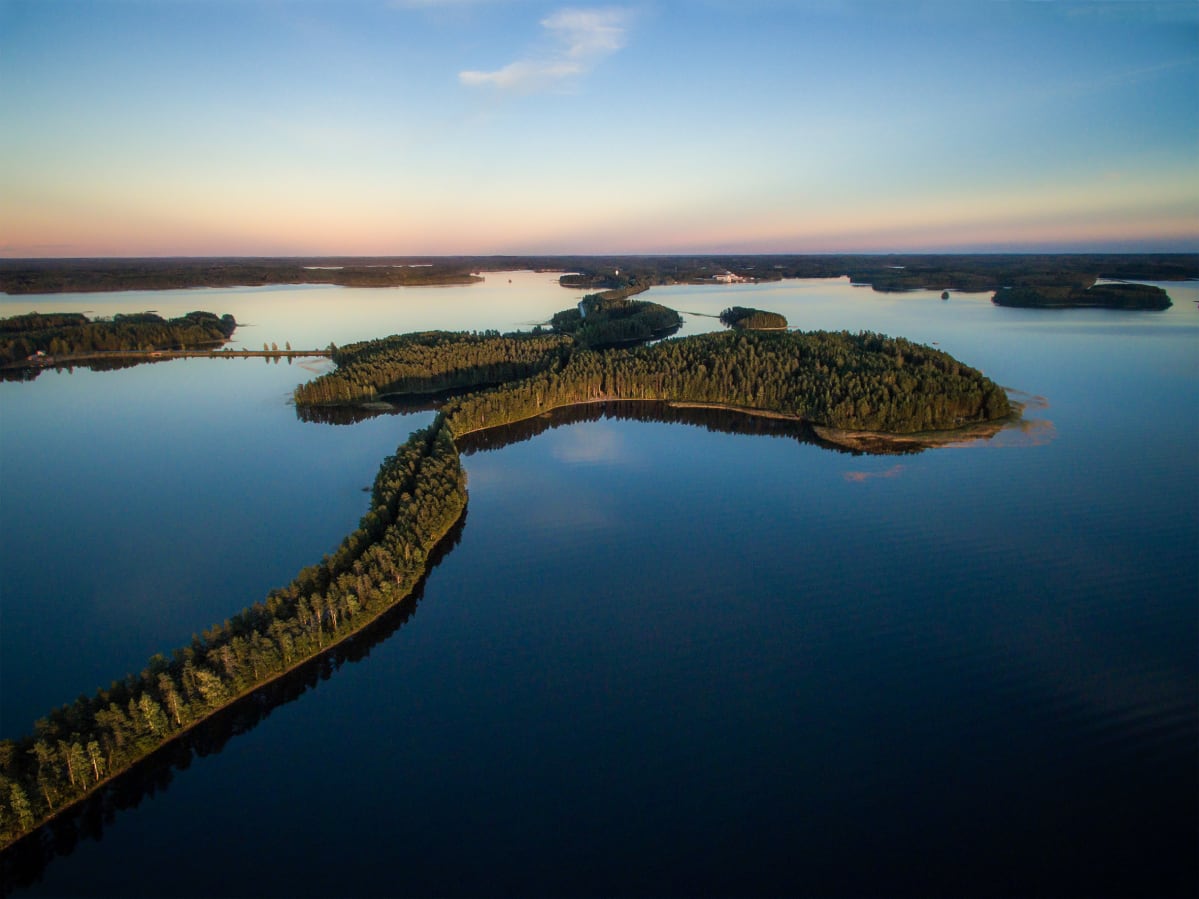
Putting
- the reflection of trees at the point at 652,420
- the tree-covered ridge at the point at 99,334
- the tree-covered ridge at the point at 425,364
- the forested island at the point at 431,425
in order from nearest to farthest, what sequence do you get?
the forested island at the point at 431,425, the reflection of trees at the point at 652,420, the tree-covered ridge at the point at 425,364, the tree-covered ridge at the point at 99,334

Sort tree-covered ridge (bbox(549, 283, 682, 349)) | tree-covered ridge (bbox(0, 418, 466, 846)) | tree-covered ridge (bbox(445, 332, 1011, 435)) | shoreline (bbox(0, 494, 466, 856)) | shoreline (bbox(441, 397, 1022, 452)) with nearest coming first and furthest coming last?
shoreline (bbox(0, 494, 466, 856)) < tree-covered ridge (bbox(0, 418, 466, 846)) < shoreline (bbox(441, 397, 1022, 452)) < tree-covered ridge (bbox(445, 332, 1011, 435)) < tree-covered ridge (bbox(549, 283, 682, 349))

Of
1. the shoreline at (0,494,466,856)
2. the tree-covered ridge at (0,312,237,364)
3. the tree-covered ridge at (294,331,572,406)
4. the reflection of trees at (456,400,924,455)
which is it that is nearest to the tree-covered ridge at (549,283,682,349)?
the tree-covered ridge at (294,331,572,406)

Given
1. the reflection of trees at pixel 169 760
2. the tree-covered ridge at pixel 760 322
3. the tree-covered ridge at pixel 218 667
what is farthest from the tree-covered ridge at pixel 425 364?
the reflection of trees at pixel 169 760

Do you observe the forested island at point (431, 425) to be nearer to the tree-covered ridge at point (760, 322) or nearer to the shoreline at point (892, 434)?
the shoreline at point (892, 434)

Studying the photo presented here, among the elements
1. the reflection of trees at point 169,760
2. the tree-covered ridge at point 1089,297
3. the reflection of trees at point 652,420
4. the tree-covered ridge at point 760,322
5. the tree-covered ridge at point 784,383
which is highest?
the tree-covered ridge at point 1089,297

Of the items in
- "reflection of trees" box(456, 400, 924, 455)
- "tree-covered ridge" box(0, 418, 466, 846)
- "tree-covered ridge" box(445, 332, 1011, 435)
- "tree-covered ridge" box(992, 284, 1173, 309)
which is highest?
"tree-covered ridge" box(992, 284, 1173, 309)

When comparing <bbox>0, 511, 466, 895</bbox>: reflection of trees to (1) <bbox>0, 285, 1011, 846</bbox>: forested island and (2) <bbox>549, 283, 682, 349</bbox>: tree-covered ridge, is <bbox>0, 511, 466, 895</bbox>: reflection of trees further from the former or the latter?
(2) <bbox>549, 283, 682, 349</bbox>: tree-covered ridge

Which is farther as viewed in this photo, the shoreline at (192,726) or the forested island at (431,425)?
the forested island at (431,425)

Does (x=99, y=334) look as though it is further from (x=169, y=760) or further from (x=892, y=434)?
(x=892, y=434)
